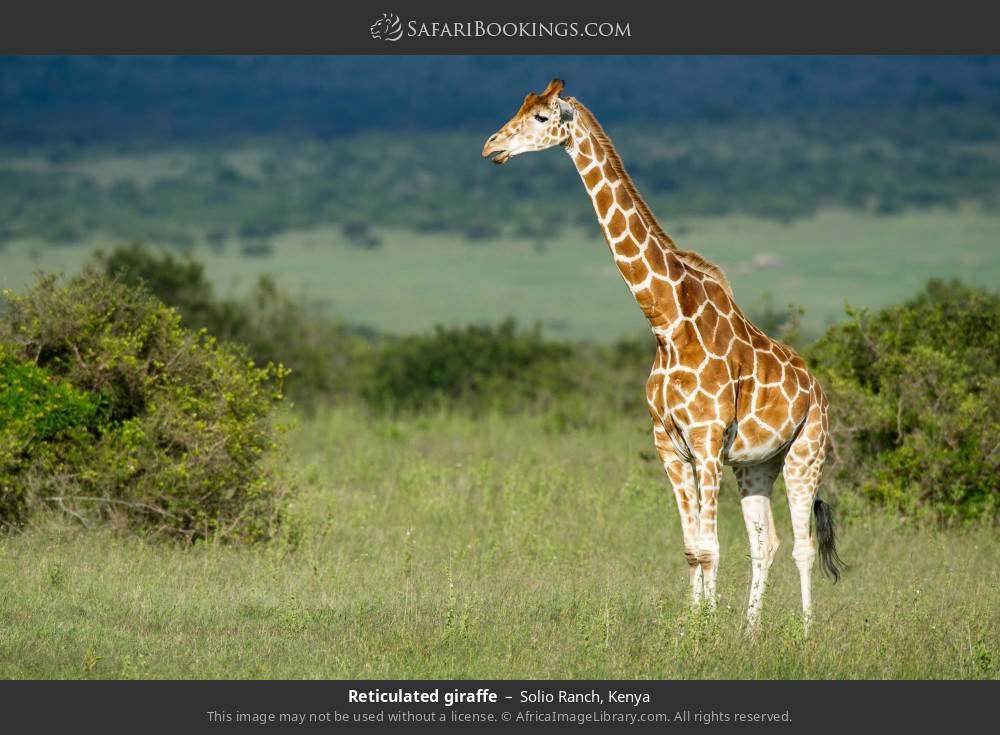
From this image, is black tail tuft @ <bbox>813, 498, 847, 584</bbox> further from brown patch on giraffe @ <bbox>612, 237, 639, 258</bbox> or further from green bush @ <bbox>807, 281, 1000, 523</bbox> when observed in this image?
green bush @ <bbox>807, 281, 1000, 523</bbox>

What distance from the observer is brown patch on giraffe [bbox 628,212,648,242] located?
930 centimetres

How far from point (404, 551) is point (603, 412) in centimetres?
958

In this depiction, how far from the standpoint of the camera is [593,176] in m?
9.32

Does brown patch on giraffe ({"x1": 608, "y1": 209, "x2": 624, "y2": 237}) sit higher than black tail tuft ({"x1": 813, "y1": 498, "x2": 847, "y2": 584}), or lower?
higher

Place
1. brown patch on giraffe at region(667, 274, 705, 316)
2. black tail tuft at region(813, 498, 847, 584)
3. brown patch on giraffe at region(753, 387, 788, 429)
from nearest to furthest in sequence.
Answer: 1. brown patch on giraffe at region(667, 274, 705, 316)
2. brown patch on giraffe at region(753, 387, 788, 429)
3. black tail tuft at region(813, 498, 847, 584)

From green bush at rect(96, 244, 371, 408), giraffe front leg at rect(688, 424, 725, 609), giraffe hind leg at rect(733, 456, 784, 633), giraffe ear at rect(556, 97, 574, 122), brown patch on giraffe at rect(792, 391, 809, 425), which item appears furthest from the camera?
green bush at rect(96, 244, 371, 408)

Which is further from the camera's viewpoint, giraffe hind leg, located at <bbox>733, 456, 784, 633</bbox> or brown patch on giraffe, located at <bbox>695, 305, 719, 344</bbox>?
giraffe hind leg, located at <bbox>733, 456, 784, 633</bbox>

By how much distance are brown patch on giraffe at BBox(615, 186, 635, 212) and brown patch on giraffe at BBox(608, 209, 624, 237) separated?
1.9 inches

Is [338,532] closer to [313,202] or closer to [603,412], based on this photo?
[603,412]

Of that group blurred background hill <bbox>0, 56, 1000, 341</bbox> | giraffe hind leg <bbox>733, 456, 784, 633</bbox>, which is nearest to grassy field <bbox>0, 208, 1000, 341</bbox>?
blurred background hill <bbox>0, 56, 1000, 341</bbox>

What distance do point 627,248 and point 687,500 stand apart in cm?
183

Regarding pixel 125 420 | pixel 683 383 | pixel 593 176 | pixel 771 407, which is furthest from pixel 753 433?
pixel 125 420

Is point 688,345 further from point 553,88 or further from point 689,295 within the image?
point 553,88
